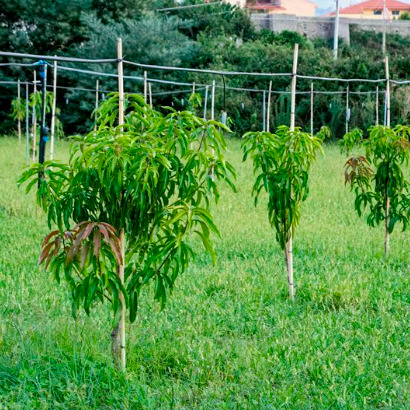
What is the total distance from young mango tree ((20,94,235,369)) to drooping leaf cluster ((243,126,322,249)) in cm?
142

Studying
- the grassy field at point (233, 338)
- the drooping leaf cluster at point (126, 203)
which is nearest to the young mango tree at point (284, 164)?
the grassy field at point (233, 338)

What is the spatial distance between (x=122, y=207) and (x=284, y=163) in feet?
6.45

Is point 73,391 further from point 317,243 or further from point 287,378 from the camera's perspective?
point 317,243

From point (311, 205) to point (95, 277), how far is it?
6.80 m

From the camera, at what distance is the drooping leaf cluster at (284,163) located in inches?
203

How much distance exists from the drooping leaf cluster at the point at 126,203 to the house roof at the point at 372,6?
2702 inches

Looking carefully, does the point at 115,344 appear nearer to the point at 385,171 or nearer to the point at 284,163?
the point at 284,163

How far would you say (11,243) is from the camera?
702cm

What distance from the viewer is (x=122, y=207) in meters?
3.62

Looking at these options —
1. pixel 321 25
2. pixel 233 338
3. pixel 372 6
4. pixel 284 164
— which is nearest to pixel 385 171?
pixel 284 164

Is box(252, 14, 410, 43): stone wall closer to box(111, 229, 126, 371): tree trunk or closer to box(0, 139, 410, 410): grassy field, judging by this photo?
box(0, 139, 410, 410): grassy field

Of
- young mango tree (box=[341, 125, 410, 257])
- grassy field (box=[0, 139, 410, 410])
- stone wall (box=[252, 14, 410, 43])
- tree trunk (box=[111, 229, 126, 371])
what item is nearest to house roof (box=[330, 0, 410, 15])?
stone wall (box=[252, 14, 410, 43])

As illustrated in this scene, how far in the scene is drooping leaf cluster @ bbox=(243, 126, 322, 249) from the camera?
5168mm

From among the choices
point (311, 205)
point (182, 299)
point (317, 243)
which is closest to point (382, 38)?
point (311, 205)
